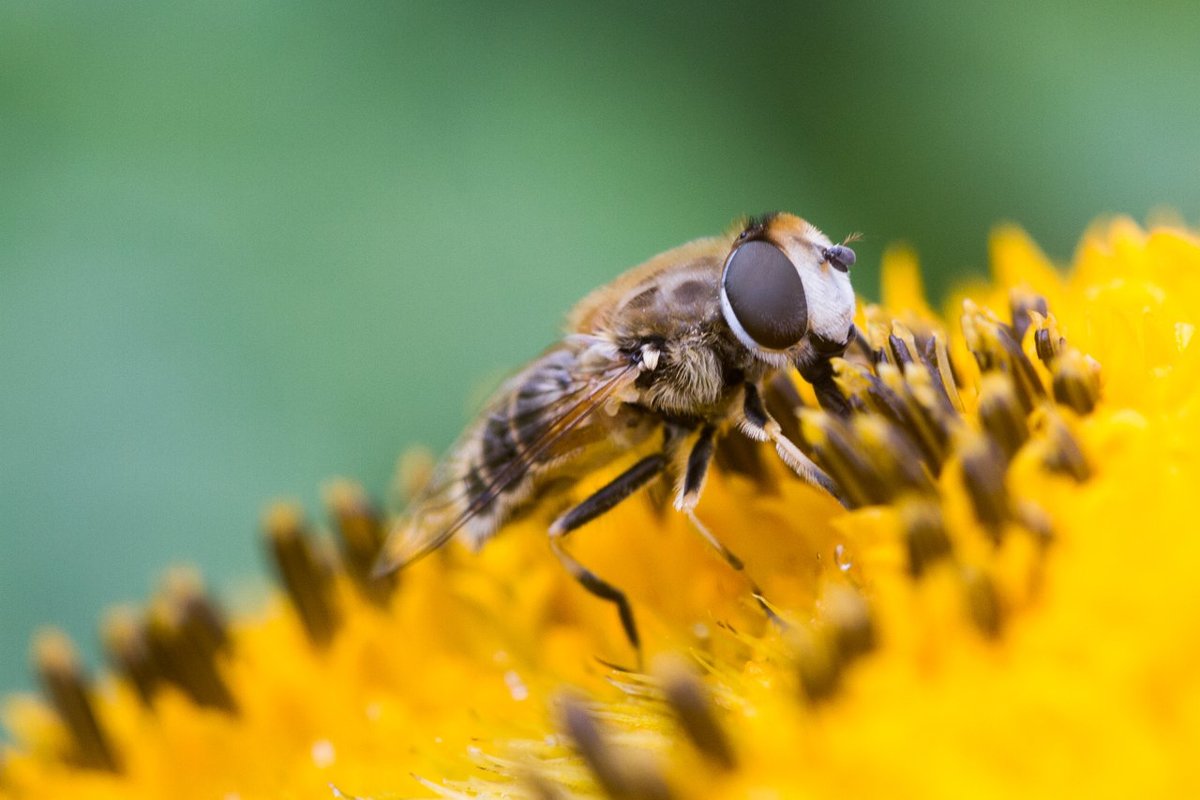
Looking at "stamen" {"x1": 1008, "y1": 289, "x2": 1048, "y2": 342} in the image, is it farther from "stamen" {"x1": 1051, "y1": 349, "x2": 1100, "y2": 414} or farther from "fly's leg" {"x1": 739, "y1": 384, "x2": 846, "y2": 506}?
"fly's leg" {"x1": 739, "y1": 384, "x2": 846, "y2": 506}

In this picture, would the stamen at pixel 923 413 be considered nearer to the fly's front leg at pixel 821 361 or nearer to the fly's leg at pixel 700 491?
the fly's front leg at pixel 821 361

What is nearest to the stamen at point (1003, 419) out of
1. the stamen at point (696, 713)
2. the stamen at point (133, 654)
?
the stamen at point (696, 713)

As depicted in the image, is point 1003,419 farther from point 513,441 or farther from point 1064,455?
point 513,441

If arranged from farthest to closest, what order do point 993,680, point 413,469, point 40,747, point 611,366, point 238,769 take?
point 413,469, point 40,747, point 238,769, point 611,366, point 993,680

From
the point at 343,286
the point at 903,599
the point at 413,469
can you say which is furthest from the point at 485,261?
the point at 903,599

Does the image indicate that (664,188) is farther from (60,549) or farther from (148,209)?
(60,549)
